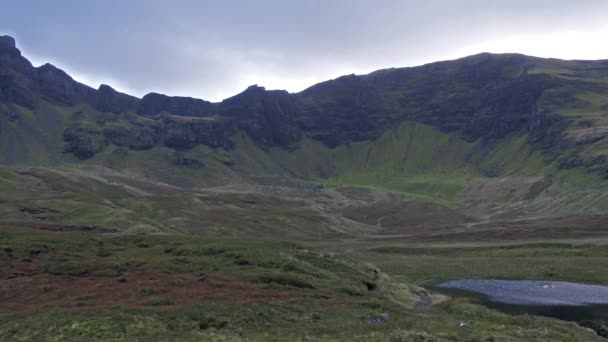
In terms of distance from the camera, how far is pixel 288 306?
46.3m

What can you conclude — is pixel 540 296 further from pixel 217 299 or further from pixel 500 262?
pixel 217 299

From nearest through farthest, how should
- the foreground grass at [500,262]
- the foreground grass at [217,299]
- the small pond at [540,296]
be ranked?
the foreground grass at [217,299] < the small pond at [540,296] < the foreground grass at [500,262]

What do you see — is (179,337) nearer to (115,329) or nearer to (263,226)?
(115,329)

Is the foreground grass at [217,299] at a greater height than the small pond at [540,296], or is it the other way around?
the foreground grass at [217,299]

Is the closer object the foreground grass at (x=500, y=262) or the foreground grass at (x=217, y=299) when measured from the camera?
the foreground grass at (x=217, y=299)

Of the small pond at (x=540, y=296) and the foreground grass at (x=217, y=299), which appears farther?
the small pond at (x=540, y=296)

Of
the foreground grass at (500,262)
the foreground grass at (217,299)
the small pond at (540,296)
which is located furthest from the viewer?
the foreground grass at (500,262)

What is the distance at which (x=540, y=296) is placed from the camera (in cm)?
7538

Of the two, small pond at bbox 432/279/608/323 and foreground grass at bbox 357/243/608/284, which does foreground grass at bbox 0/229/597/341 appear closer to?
small pond at bbox 432/279/608/323

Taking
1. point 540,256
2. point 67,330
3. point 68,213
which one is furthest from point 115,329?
point 68,213

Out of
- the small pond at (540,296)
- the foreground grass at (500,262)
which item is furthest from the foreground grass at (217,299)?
the foreground grass at (500,262)

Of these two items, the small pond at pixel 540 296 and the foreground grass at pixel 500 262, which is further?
the foreground grass at pixel 500 262

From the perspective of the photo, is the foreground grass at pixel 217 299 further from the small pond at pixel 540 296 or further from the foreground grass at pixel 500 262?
the foreground grass at pixel 500 262

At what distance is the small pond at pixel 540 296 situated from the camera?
207 feet
